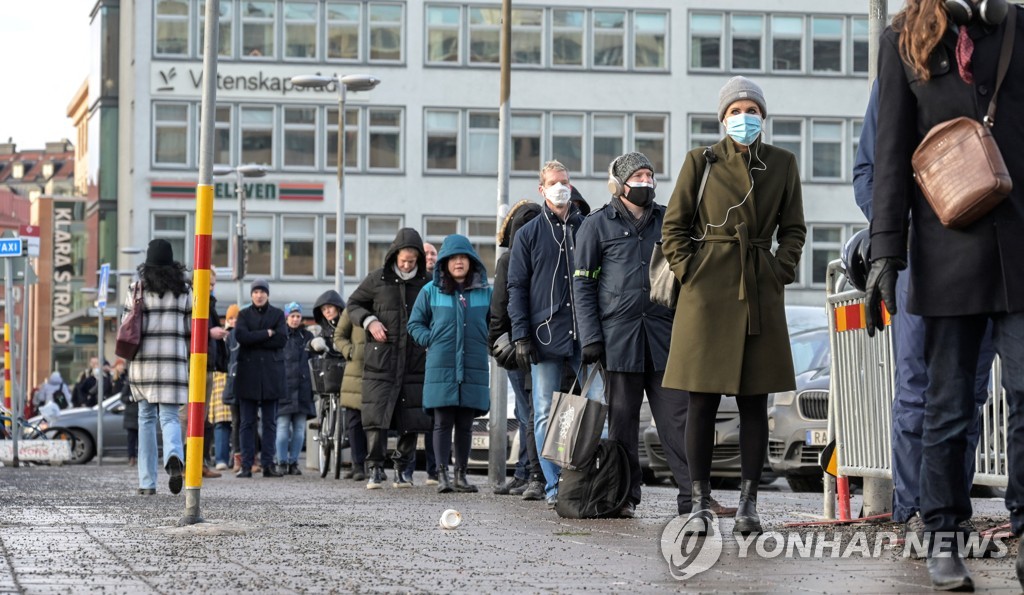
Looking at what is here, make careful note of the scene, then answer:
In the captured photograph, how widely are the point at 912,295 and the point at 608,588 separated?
137 cm

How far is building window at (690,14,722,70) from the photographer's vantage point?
5625cm

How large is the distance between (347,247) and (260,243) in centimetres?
261

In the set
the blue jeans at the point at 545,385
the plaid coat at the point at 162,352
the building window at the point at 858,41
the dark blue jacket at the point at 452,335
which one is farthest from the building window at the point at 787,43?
the blue jeans at the point at 545,385

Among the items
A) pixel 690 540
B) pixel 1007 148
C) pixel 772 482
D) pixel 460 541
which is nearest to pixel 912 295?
pixel 1007 148

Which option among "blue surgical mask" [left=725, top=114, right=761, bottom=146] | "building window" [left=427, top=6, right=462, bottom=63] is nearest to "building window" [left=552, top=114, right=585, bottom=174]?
"building window" [left=427, top=6, right=462, bottom=63]

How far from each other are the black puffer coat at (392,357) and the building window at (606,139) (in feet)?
133

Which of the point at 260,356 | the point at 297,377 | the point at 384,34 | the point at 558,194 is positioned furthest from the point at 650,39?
the point at 558,194

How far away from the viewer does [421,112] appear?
2163 inches

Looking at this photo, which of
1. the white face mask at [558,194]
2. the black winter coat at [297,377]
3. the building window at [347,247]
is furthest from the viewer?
the building window at [347,247]

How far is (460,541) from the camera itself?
8.15 m

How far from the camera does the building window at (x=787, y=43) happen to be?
56.4m

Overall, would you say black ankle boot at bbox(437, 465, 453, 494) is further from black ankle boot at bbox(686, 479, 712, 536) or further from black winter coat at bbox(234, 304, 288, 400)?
black winter coat at bbox(234, 304, 288, 400)

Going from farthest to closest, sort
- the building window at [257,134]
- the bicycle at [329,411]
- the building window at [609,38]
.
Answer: the building window at [609,38]
the building window at [257,134]
the bicycle at [329,411]

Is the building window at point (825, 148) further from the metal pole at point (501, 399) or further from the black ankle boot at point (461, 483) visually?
the black ankle boot at point (461, 483)
